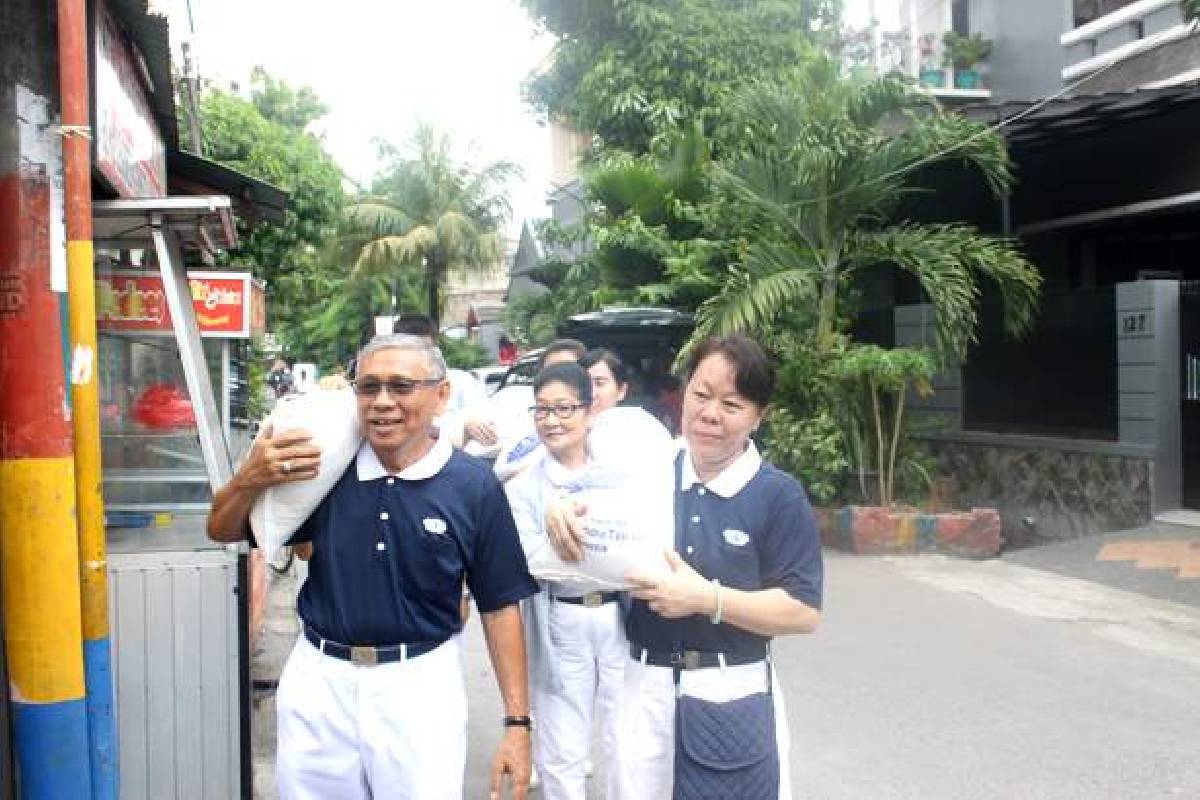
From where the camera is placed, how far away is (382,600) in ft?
9.45

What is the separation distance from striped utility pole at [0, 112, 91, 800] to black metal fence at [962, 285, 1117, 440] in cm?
958

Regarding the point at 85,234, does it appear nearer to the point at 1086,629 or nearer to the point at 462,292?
the point at 1086,629

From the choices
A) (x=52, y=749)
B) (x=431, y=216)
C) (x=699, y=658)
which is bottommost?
(x=52, y=749)

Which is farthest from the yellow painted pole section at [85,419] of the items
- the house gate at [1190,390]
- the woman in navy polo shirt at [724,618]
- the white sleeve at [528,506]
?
the house gate at [1190,390]

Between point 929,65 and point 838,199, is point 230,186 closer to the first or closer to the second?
point 838,199

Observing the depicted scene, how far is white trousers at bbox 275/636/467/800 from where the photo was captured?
287 cm

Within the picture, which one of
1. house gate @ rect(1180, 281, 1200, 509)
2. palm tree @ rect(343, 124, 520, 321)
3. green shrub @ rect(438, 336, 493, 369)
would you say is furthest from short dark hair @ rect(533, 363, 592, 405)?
green shrub @ rect(438, 336, 493, 369)

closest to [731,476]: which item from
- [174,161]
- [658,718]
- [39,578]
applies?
[658,718]

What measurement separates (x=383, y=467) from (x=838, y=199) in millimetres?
8092

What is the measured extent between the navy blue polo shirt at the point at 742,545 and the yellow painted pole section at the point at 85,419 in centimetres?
157

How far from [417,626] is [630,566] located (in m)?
0.56

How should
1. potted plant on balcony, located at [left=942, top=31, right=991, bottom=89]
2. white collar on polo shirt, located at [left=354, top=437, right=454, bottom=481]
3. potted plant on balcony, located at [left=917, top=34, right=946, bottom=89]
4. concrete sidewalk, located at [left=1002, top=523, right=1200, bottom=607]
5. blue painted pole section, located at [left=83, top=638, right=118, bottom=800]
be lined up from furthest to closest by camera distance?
potted plant on balcony, located at [left=942, top=31, right=991, bottom=89]
potted plant on balcony, located at [left=917, top=34, right=946, bottom=89]
concrete sidewalk, located at [left=1002, top=523, right=1200, bottom=607]
blue painted pole section, located at [left=83, top=638, right=118, bottom=800]
white collar on polo shirt, located at [left=354, top=437, right=454, bottom=481]

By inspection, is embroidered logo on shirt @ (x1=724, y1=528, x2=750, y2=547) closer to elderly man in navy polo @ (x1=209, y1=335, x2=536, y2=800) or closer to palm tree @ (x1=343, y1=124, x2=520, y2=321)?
elderly man in navy polo @ (x1=209, y1=335, x2=536, y2=800)

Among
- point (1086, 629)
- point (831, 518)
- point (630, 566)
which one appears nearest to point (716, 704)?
point (630, 566)
